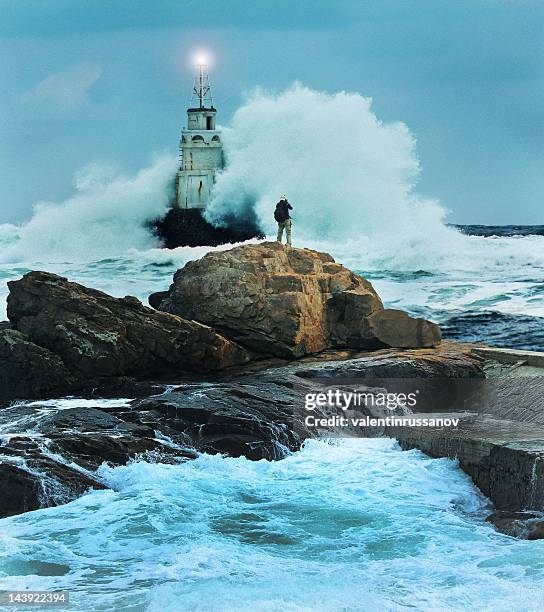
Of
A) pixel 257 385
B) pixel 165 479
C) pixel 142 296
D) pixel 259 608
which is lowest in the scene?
pixel 259 608

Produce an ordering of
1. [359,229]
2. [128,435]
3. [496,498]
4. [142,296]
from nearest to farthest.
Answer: [496,498], [128,435], [142,296], [359,229]

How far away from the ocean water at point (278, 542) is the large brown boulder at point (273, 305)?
242 centimetres

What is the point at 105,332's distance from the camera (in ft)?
28.1

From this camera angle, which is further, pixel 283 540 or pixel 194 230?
pixel 194 230

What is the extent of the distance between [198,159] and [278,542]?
8591mm

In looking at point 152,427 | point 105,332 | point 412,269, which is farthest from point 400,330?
point 412,269

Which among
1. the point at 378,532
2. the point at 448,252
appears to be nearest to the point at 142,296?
the point at 448,252

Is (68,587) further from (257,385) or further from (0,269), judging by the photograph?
(0,269)

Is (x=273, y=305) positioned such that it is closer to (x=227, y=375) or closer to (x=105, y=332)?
(x=227, y=375)

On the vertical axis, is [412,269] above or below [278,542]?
above

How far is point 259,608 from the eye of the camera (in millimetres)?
4477

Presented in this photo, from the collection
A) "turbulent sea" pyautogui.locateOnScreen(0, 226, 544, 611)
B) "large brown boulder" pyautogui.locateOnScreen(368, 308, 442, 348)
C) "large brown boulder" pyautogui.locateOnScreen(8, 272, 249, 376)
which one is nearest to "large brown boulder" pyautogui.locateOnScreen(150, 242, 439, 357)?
"large brown boulder" pyautogui.locateOnScreen(368, 308, 442, 348)

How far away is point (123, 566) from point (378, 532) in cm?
136

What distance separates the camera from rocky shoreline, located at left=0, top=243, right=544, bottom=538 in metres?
6.29
